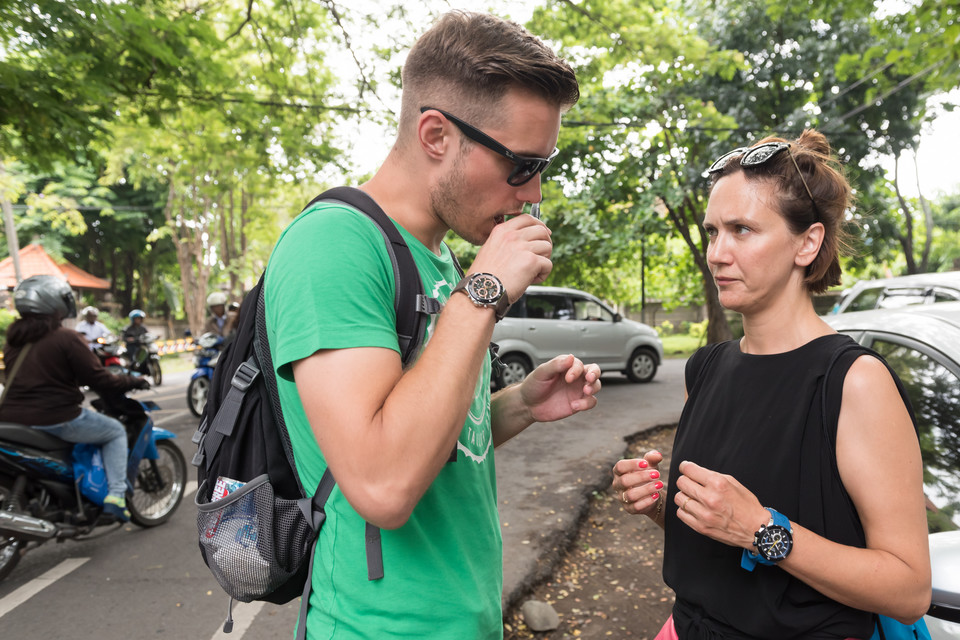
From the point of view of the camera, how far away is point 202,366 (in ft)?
29.3

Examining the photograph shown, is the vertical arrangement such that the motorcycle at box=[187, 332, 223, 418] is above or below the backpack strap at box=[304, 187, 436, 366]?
below

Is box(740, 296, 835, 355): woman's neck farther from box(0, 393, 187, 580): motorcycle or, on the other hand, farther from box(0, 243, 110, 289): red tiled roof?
box(0, 243, 110, 289): red tiled roof

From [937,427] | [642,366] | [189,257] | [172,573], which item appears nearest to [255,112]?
[172,573]

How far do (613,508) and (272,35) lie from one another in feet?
24.3

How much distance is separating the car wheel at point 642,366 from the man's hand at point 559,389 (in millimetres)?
11189

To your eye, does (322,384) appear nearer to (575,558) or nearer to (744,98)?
(575,558)

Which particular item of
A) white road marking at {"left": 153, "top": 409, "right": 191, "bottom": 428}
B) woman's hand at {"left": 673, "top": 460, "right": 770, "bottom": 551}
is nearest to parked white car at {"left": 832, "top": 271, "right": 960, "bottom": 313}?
woman's hand at {"left": 673, "top": 460, "right": 770, "bottom": 551}

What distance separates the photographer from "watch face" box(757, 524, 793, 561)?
4.23ft

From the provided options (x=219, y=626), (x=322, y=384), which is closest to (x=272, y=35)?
(x=219, y=626)

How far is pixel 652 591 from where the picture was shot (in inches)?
150

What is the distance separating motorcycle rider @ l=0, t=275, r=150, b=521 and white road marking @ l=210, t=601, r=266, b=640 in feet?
4.58

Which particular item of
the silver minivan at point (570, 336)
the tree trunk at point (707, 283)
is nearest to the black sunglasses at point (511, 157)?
the silver minivan at point (570, 336)

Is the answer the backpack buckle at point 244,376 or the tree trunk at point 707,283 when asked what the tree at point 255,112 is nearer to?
the backpack buckle at point 244,376

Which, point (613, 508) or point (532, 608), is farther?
point (613, 508)
